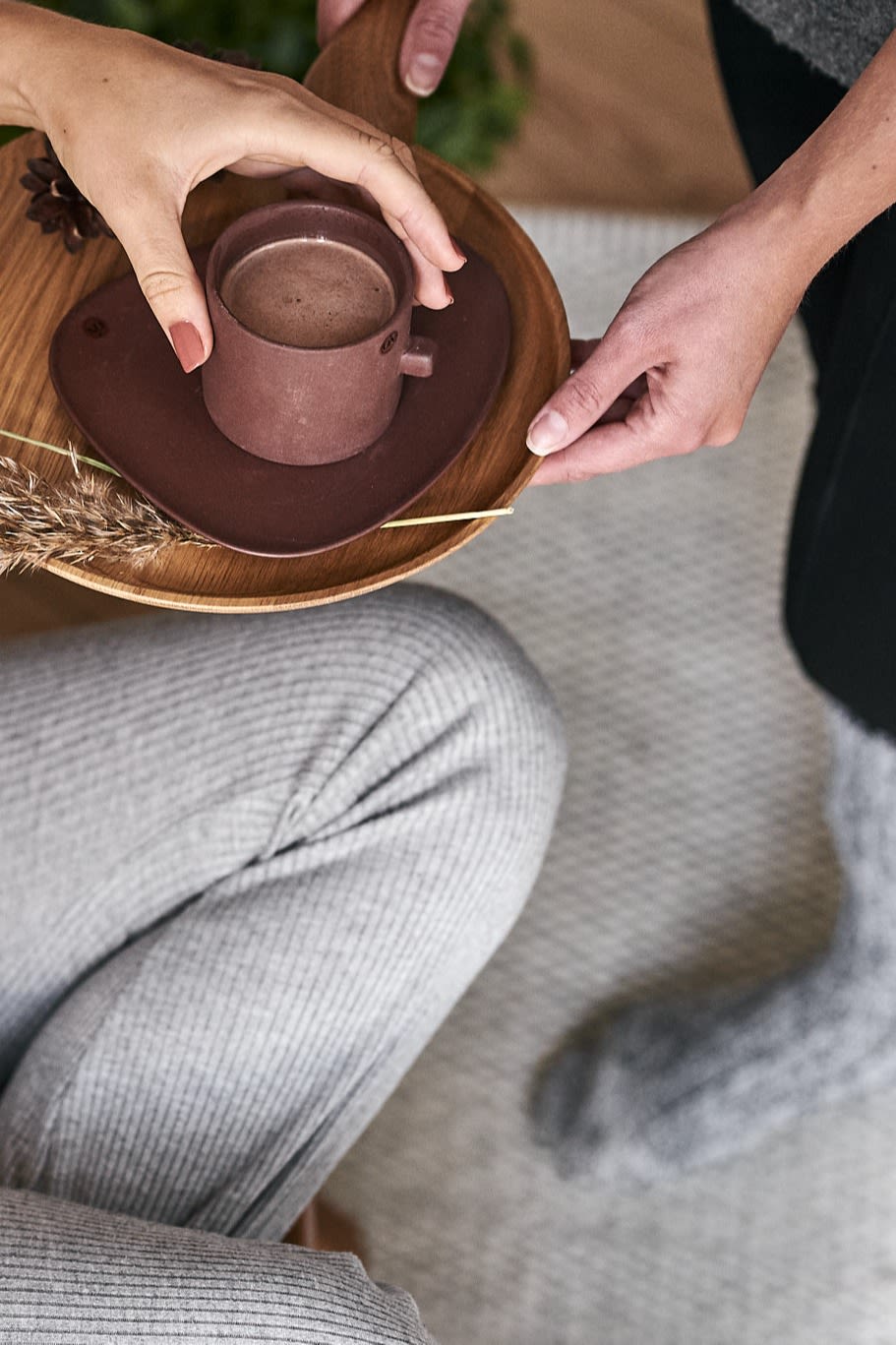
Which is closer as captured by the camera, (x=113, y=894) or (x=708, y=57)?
(x=113, y=894)

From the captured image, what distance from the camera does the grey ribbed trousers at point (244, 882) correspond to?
68 centimetres

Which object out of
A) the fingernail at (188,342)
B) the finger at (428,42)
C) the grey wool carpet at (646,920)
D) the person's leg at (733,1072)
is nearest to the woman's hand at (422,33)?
the finger at (428,42)

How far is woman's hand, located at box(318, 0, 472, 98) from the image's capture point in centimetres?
76

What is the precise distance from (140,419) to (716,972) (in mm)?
869

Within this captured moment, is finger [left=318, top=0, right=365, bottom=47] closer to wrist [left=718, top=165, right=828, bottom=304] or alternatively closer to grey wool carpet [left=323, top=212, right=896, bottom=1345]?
wrist [left=718, top=165, right=828, bottom=304]

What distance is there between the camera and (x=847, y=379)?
30.4 inches

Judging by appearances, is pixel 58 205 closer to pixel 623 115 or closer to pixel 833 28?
pixel 833 28

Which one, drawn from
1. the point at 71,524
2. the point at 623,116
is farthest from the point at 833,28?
the point at 623,116

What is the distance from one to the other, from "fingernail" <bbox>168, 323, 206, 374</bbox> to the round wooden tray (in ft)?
0.27

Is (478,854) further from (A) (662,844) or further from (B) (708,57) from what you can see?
(B) (708,57)

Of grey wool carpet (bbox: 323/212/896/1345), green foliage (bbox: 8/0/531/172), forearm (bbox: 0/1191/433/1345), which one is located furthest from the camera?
green foliage (bbox: 8/0/531/172)

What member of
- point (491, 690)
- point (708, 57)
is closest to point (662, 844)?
point (491, 690)

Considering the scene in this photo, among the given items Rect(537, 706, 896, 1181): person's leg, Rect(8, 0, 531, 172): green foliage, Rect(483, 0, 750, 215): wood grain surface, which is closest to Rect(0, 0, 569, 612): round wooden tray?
Rect(8, 0, 531, 172): green foliage

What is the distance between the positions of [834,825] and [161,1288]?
2.27ft
